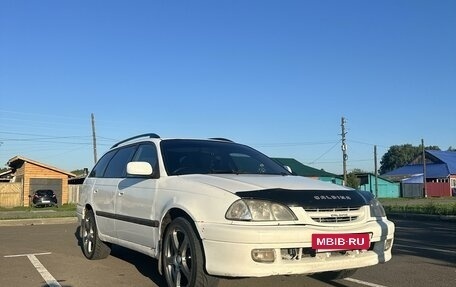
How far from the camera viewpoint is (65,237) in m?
11.6

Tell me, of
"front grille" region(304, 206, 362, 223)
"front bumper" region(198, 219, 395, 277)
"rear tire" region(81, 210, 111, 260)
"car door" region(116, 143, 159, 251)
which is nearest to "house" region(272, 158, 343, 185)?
"rear tire" region(81, 210, 111, 260)

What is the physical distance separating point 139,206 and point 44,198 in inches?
1277

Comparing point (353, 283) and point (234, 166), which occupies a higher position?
point (234, 166)

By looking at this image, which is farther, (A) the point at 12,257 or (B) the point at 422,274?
(A) the point at 12,257

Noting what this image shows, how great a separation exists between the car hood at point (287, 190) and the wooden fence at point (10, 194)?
116 ft

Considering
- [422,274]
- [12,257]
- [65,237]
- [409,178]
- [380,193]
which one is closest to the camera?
[422,274]

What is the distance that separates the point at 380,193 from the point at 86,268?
61532 mm

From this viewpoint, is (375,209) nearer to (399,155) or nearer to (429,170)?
(429,170)

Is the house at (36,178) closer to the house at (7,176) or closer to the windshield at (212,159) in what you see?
the house at (7,176)

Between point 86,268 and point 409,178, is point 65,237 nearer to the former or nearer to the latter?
point 86,268

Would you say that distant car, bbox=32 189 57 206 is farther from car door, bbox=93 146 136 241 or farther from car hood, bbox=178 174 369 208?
car hood, bbox=178 174 369 208

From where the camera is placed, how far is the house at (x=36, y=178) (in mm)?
38125

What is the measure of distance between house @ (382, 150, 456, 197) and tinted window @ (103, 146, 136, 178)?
57939mm

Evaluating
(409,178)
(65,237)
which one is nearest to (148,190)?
(65,237)
